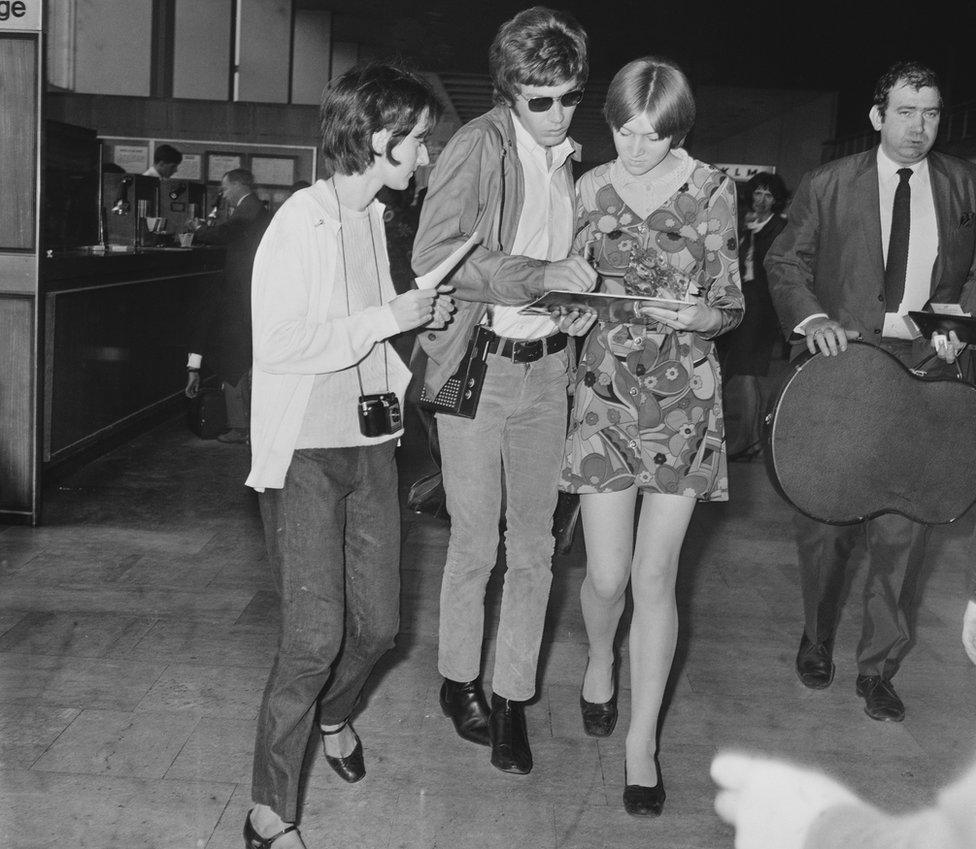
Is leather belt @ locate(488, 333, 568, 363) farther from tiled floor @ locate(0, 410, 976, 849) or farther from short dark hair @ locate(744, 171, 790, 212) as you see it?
short dark hair @ locate(744, 171, 790, 212)

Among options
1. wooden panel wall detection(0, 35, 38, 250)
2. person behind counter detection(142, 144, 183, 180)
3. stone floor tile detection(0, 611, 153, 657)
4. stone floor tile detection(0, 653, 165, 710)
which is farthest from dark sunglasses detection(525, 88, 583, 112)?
person behind counter detection(142, 144, 183, 180)

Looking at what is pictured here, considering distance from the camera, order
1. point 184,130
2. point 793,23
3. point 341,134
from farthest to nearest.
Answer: point 184,130 → point 793,23 → point 341,134

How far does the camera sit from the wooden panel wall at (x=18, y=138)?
15.6 ft

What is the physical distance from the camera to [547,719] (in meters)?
3.20

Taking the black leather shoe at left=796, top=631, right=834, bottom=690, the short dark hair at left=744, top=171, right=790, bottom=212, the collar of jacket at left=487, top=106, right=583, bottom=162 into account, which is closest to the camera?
the collar of jacket at left=487, top=106, right=583, bottom=162

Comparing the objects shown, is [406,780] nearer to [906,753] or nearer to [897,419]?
[906,753]

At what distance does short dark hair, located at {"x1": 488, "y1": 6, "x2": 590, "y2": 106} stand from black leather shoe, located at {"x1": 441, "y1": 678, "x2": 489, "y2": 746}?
150cm

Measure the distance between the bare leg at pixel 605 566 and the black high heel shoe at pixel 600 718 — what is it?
0.04 m

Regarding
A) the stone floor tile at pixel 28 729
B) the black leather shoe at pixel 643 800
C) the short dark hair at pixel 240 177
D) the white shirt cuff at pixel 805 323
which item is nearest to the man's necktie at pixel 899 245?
the white shirt cuff at pixel 805 323

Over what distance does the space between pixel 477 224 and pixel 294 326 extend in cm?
64

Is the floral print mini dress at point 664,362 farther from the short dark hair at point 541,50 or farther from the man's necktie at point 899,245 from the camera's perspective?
the man's necktie at point 899,245

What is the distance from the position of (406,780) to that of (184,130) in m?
14.5

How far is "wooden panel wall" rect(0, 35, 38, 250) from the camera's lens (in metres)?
4.75

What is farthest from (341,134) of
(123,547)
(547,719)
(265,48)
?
(265,48)
